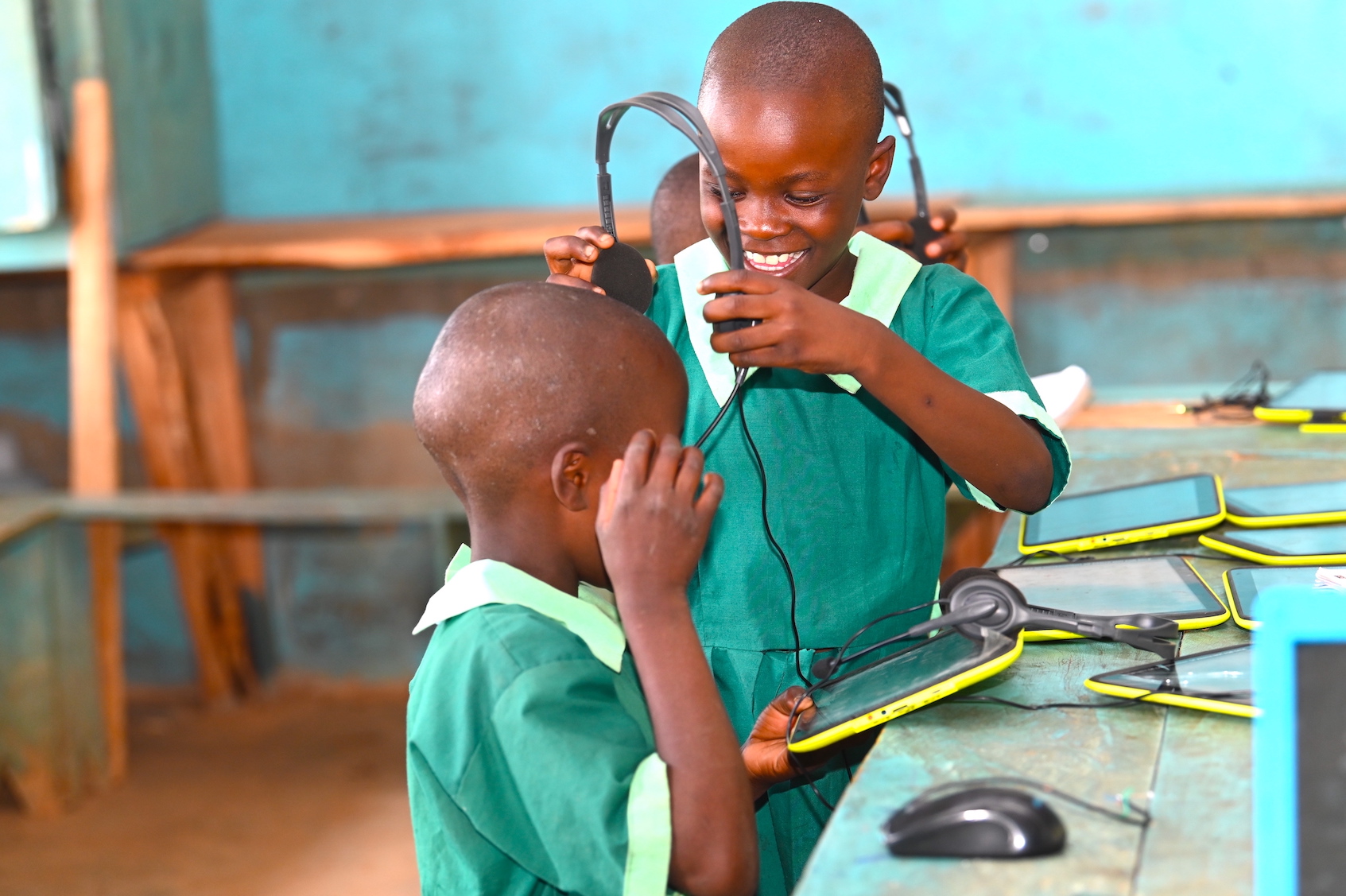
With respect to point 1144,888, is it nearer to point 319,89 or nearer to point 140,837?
point 140,837

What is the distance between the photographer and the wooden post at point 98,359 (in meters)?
2.96

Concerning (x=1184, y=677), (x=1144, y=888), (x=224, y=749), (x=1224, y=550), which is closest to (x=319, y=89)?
(x=224, y=749)

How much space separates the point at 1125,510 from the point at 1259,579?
32cm

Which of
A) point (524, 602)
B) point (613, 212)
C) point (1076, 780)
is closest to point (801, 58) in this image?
point (613, 212)

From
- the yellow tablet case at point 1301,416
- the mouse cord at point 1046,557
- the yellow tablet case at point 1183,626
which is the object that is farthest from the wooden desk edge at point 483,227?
the yellow tablet case at point 1183,626

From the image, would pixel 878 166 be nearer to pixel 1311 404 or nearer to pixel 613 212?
pixel 613 212

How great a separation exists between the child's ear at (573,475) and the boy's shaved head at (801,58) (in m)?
0.39

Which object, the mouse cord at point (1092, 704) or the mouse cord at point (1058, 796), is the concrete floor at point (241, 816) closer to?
the mouse cord at point (1092, 704)

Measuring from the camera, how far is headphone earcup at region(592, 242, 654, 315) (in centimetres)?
128

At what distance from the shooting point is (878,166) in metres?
1.32

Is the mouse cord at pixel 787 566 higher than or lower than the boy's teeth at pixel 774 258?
lower

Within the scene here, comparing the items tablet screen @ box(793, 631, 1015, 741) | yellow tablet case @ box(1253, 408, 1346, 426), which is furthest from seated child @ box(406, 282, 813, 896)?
yellow tablet case @ box(1253, 408, 1346, 426)

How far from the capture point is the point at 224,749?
3.47 meters

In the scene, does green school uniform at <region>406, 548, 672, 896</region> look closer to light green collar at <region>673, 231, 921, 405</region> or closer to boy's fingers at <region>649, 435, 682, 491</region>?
boy's fingers at <region>649, 435, 682, 491</region>
